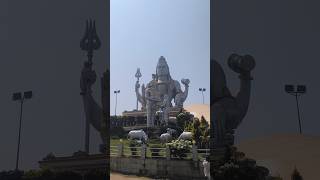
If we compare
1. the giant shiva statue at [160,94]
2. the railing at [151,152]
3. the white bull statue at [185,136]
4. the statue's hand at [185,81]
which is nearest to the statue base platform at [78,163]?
the railing at [151,152]

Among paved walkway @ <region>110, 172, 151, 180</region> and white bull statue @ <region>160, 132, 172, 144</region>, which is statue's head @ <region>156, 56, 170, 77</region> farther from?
paved walkway @ <region>110, 172, 151, 180</region>

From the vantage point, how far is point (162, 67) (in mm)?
15141

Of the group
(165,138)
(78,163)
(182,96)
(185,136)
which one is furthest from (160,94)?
(78,163)

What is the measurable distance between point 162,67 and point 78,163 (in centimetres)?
562

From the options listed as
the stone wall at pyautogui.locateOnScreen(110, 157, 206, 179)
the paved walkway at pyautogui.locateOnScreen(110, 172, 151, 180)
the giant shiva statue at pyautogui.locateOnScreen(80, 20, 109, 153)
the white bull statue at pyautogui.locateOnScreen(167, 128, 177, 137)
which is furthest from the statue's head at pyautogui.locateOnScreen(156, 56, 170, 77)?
the giant shiva statue at pyautogui.locateOnScreen(80, 20, 109, 153)

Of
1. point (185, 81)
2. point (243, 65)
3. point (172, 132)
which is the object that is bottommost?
point (172, 132)

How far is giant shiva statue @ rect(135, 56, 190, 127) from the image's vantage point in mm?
15228

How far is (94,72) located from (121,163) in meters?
3.99

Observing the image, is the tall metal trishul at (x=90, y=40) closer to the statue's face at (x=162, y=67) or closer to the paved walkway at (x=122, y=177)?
the paved walkway at (x=122, y=177)

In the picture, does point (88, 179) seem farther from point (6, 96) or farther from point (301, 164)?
point (301, 164)

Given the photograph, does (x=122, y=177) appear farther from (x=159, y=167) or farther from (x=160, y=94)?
(x=160, y=94)

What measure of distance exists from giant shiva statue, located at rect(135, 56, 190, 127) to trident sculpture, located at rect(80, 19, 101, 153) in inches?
180

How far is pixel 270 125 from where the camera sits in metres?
9.31

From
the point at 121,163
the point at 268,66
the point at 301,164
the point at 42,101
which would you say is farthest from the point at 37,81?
the point at 301,164
